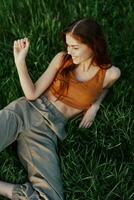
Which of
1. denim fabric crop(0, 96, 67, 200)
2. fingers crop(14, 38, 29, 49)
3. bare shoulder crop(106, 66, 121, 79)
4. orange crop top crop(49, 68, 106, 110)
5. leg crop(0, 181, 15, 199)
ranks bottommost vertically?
leg crop(0, 181, 15, 199)

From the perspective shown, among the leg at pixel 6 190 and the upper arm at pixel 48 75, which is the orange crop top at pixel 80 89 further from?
the leg at pixel 6 190

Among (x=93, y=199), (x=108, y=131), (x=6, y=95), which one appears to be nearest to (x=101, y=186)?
(x=93, y=199)

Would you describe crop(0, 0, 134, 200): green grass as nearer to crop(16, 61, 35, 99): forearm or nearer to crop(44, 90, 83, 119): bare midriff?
crop(44, 90, 83, 119): bare midriff

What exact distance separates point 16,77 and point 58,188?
97cm

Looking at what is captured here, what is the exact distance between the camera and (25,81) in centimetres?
421

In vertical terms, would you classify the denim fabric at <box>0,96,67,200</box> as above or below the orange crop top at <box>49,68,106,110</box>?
below

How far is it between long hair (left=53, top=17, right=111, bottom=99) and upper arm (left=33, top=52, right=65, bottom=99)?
4 centimetres

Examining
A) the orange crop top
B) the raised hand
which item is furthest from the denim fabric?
the raised hand

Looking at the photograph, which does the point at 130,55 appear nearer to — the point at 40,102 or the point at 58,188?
the point at 40,102

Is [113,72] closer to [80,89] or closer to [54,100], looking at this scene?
[80,89]

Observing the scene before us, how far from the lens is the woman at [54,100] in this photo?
161 inches

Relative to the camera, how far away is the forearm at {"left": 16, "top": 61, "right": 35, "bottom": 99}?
164 inches

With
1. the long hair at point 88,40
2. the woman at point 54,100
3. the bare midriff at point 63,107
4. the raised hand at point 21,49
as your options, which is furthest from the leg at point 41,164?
the raised hand at point 21,49

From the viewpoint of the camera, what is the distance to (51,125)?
4289 mm
